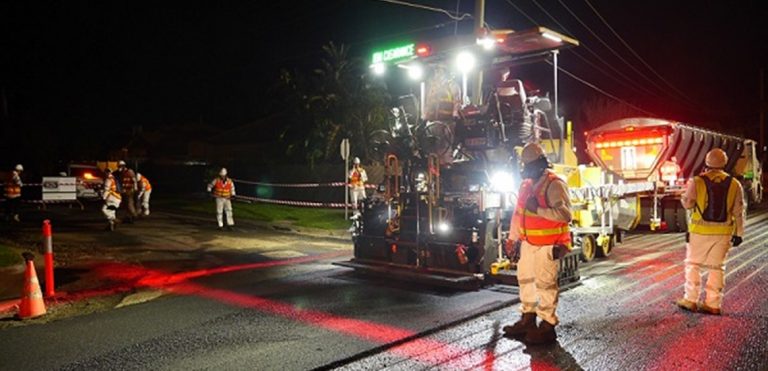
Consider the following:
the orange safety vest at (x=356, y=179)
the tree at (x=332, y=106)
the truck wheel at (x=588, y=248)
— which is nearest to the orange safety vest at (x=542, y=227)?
the truck wheel at (x=588, y=248)

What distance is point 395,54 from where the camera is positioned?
8.48 meters

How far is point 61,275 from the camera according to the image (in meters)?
8.96

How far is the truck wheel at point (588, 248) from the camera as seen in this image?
10278 mm

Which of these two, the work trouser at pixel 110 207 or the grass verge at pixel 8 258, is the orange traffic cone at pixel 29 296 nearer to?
the grass verge at pixel 8 258

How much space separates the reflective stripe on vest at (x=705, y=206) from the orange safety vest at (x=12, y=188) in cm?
1715

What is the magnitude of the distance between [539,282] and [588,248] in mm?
5215

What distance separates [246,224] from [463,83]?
10169mm

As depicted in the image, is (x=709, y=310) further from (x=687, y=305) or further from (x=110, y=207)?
(x=110, y=207)

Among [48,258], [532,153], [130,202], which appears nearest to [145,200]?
[130,202]

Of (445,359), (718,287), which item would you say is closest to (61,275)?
(445,359)

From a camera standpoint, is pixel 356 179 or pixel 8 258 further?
pixel 356 179

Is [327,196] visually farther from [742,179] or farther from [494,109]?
[494,109]

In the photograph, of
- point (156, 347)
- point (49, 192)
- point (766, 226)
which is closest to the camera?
point (156, 347)

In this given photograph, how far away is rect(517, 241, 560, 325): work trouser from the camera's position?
5.60 meters
